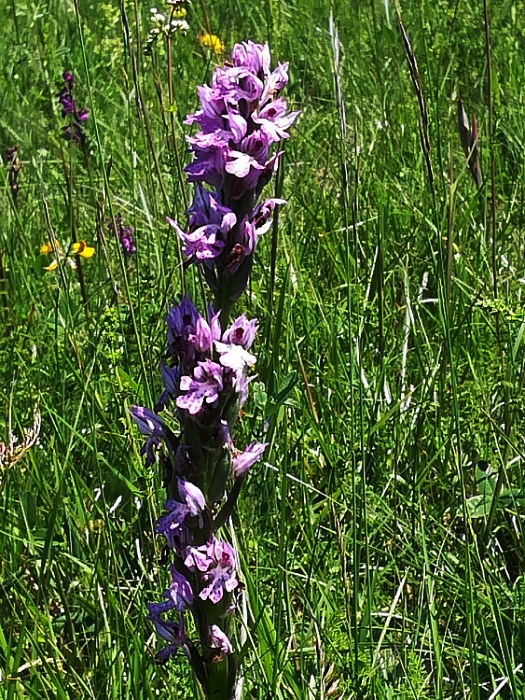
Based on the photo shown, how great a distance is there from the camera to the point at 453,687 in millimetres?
1409

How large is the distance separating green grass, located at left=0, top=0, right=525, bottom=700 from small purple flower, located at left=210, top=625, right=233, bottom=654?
0.45ft

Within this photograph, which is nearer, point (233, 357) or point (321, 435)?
point (233, 357)

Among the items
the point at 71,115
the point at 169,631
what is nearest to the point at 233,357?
the point at 169,631

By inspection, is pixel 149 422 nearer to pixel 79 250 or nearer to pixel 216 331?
pixel 216 331

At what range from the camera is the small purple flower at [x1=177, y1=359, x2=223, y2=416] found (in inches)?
37.3

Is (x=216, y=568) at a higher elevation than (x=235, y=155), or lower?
lower

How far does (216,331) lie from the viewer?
1.00m

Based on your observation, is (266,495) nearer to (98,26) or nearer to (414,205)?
(414,205)

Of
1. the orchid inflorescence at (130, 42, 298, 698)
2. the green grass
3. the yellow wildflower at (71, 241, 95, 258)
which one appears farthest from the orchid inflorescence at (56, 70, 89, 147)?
the orchid inflorescence at (130, 42, 298, 698)

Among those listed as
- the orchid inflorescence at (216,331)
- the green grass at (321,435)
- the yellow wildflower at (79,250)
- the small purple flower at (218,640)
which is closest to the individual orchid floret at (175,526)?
Answer: the orchid inflorescence at (216,331)

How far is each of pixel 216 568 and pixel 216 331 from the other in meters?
0.28

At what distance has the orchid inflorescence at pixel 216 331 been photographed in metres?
0.97

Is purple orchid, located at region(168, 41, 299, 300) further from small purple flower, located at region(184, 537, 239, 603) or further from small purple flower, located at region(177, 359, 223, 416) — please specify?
small purple flower, located at region(184, 537, 239, 603)

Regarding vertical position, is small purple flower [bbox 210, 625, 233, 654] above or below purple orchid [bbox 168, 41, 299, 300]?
below
